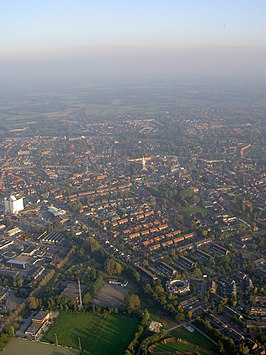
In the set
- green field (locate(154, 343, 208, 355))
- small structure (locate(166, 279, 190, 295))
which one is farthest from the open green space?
small structure (locate(166, 279, 190, 295))

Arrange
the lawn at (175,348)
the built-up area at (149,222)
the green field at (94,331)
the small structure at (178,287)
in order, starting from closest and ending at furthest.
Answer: the lawn at (175,348) → the green field at (94,331) → the built-up area at (149,222) → the small structure at (178,287)

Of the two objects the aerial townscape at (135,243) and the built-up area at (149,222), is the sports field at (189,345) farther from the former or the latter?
the built-up area at (149,222)

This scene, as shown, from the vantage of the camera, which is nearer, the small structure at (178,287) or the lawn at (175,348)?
the lawn at (175,348)

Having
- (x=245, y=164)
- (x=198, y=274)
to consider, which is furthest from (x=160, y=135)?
(x=198, y=274)

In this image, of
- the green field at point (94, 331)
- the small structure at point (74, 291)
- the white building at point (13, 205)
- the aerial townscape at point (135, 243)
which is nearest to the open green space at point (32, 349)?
the aerial townscape at point (135, 243)

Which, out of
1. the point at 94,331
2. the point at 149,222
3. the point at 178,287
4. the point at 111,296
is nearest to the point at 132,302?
the point at 111,296

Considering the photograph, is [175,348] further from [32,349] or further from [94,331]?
[32,349]
